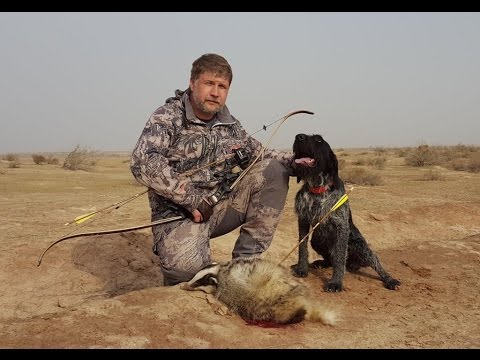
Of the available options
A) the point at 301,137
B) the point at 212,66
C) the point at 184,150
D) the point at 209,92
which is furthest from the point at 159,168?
the point at 301,137

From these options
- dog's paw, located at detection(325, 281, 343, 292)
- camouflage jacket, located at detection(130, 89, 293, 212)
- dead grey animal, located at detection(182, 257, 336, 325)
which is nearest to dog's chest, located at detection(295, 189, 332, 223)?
camouflage jacket, located at detection(130, 89, 293, 212)

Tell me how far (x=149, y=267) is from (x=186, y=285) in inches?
97.6

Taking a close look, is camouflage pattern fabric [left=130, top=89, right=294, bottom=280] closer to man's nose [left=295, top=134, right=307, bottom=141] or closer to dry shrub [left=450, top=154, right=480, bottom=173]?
man's nose [left=295, top=134, right=307, bottom=141]

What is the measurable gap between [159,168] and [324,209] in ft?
5.65

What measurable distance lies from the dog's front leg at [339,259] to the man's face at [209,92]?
1.76m

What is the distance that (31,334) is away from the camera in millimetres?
2791

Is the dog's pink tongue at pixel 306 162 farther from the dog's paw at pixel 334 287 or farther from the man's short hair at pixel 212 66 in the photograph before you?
the dog's paw at pixel 334 287

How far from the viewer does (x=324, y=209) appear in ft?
15.1

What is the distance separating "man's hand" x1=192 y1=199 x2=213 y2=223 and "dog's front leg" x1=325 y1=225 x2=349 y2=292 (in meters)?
1.34

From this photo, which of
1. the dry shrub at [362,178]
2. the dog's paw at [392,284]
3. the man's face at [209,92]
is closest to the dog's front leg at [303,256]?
the dog's paw at [392,284]

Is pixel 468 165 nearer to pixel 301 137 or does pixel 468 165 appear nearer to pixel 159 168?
pixel 301 137

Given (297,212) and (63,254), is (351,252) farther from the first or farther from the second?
(63,254)

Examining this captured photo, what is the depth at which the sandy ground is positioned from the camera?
117 inches
